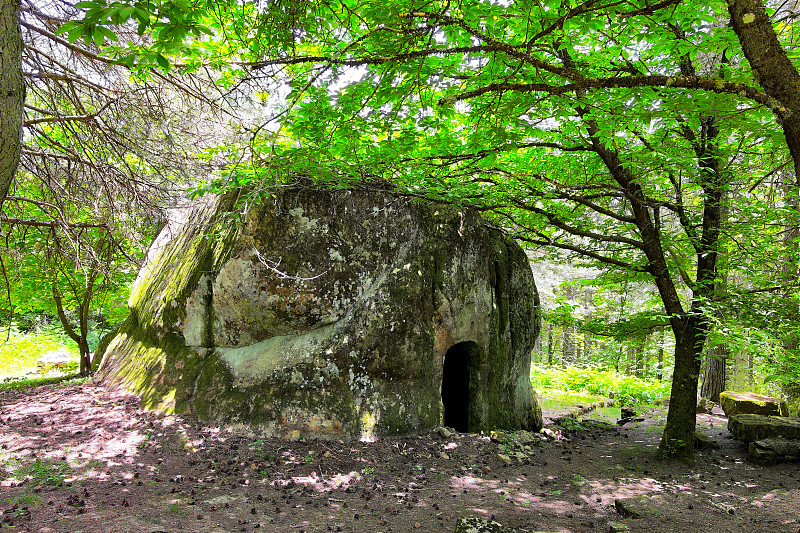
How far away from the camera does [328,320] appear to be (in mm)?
7367

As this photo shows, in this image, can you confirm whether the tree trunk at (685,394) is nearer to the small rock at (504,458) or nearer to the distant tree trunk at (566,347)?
the small rock at (504,458)

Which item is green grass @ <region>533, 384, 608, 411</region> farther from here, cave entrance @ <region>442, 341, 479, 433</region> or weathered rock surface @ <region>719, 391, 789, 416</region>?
cave entrance @ <region>442, 341, 479, 433</region>

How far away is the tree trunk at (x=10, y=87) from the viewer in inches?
91.0

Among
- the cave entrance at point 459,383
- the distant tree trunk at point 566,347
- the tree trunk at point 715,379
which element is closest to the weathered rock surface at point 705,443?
the cave entrance at point 459,383

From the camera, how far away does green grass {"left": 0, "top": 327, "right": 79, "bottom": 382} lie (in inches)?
559

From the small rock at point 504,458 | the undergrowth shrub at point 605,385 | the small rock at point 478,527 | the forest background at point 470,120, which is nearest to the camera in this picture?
the forest background at point 470,120

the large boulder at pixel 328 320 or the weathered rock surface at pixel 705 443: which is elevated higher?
the large boulder at pixel 328 320

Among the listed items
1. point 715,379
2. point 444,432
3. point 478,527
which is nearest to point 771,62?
point 478,527

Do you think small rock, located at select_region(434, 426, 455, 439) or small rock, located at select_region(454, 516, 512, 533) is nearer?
small rock, located at select_region(454, 516, 512, 533)

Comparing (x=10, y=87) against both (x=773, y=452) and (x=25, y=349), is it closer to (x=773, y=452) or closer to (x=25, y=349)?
(x=773, y=452)

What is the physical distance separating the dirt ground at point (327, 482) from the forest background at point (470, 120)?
4.70ft

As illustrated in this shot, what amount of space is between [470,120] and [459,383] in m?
6.09

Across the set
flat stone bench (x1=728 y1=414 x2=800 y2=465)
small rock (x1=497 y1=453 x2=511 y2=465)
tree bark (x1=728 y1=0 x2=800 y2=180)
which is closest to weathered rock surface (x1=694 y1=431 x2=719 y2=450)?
flat stone bench (x1=728 y1=414 x2=800 y2=465)

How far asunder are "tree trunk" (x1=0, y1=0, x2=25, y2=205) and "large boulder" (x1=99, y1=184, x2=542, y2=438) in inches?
163
